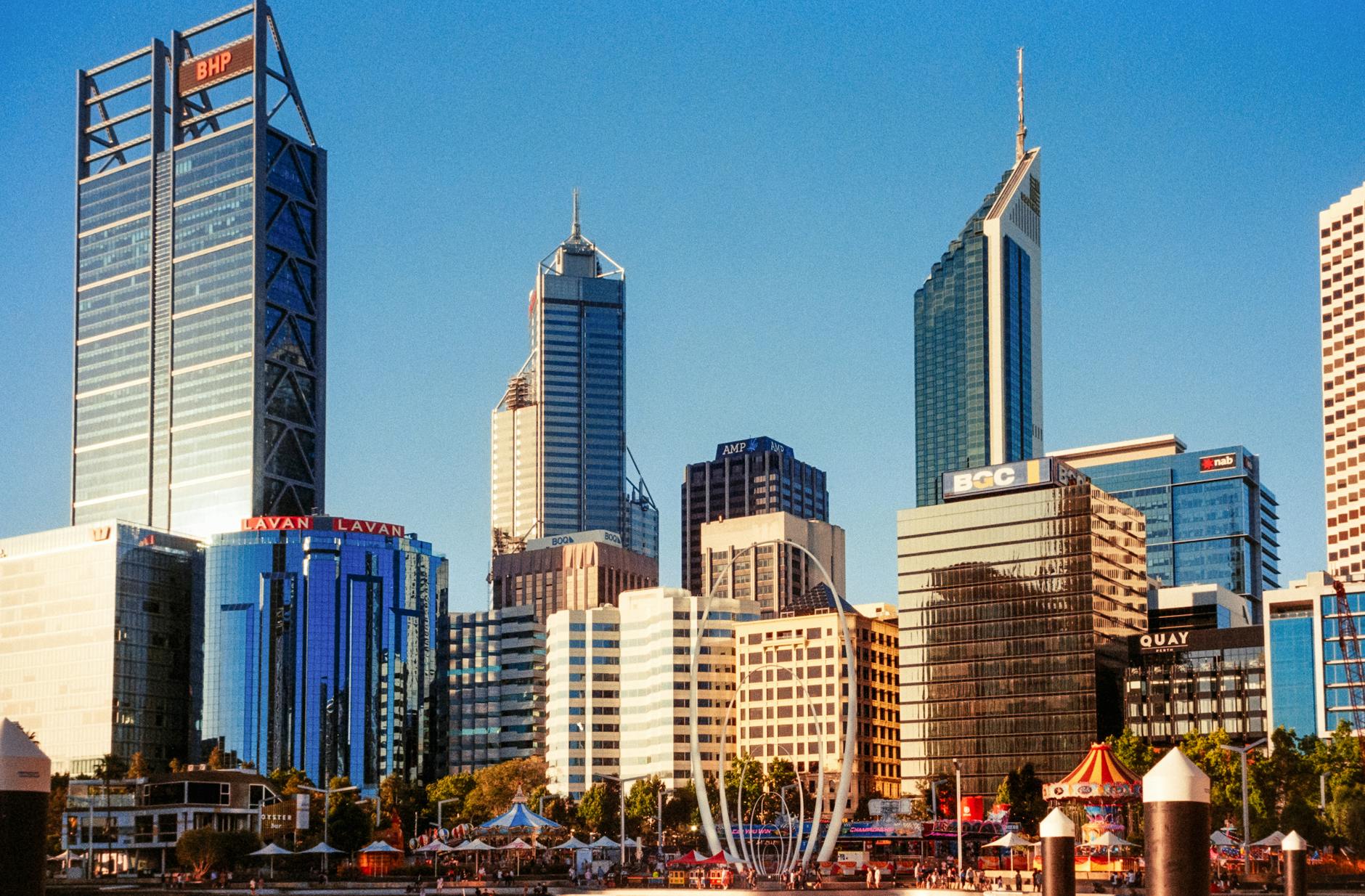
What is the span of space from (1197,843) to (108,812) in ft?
622

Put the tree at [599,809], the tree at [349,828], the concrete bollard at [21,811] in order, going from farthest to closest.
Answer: the tree at [599,809], the tree at [349,828], the concrete bollard at [21,811]

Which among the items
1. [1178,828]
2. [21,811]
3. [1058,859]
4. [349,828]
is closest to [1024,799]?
[349,828]

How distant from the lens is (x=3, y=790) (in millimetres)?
16203

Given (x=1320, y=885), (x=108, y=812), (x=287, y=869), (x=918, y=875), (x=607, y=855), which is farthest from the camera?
(x=108, y=812)

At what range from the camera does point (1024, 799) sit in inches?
6506

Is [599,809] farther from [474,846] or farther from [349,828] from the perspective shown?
[474,846]

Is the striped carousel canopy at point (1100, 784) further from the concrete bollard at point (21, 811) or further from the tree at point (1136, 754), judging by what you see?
the concrete bollard at point (21, 811)

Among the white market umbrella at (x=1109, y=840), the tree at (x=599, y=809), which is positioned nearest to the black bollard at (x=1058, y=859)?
the white market umbrella at (x=1109, y=840)

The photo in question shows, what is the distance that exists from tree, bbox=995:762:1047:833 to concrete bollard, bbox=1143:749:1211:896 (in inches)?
5704

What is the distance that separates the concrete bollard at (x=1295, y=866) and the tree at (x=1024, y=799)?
355ft

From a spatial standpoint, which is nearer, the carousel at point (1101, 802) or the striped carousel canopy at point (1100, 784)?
the striped carousel canopy at point (1100, 784)

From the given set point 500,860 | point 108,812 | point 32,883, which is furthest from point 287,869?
point 32,883

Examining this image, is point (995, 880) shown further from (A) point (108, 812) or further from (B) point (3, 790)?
(A) point (108, 812)

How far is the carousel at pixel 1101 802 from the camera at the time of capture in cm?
10944
